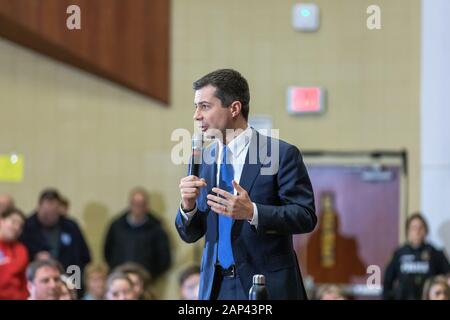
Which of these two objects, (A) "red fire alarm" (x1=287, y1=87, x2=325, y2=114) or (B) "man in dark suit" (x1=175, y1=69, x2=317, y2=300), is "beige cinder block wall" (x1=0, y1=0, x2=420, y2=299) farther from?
(B) "man in dark suit" (x1=175, y1=69, x2=317, y2=300)

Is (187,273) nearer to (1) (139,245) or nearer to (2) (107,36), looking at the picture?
(1) (139,245)

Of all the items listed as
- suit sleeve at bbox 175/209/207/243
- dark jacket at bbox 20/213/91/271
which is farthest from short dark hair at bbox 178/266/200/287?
suit sleeve at bbox 175/209/207/243

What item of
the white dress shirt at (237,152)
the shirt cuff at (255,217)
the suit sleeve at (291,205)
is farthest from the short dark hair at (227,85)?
the shirt cuff at (255,217)

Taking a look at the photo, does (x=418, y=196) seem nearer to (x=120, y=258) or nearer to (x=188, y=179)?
(x=120, y=258)

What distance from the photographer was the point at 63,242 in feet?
28.5

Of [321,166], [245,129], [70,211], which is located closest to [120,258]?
[70,211]

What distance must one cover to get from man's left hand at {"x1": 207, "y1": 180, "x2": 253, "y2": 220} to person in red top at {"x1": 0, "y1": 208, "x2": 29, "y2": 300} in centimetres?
417

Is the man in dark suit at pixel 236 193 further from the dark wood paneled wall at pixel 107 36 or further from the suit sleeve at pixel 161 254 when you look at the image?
the suit sleeve at pixel 161 254

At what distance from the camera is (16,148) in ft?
32.1

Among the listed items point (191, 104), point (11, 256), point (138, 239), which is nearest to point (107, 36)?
point (191, 104)

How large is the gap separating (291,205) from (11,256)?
14.9 ft

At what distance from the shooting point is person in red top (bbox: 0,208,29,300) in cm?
707
